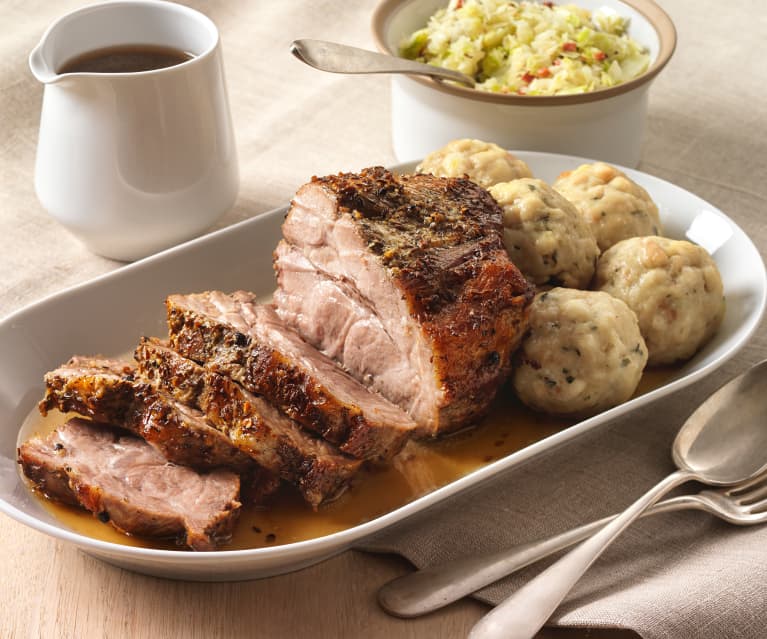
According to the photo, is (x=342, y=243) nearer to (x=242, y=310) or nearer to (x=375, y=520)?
(x=242, y=310)

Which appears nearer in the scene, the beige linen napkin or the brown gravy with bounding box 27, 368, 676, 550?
the beige linen napkin

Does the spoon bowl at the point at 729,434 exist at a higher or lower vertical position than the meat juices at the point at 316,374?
lower

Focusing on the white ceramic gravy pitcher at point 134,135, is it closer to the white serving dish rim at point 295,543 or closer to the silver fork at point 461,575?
the white serving dish rim at point 295,543

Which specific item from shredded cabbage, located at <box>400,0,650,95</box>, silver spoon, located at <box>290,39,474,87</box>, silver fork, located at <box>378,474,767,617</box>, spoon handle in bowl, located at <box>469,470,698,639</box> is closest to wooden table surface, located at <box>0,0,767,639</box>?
silver fork, located at <box>378,474,767,617</box>

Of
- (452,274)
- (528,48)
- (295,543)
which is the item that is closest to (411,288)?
(452,274)

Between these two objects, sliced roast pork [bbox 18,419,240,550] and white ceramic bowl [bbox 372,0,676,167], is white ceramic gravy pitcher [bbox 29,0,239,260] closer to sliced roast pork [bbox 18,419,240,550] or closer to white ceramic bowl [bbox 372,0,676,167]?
white ceramic bowl [bbox 372,0,676,167]

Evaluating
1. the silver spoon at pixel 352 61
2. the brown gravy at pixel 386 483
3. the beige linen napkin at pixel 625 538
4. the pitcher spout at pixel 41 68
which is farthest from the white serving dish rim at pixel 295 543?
the pitcher spout at pixel 41 68
